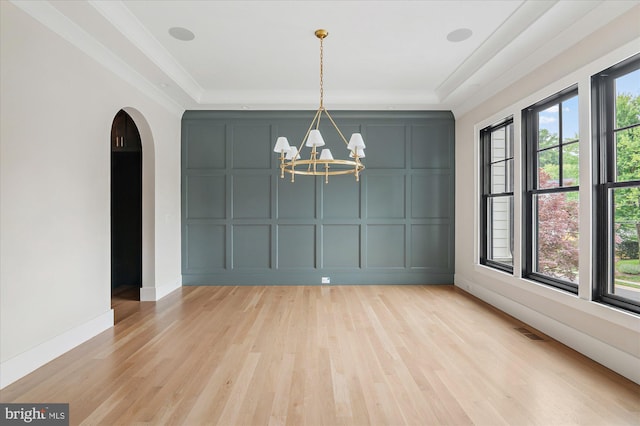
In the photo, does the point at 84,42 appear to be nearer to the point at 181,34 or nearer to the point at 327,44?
the point at 181,34

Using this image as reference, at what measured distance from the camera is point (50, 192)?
2.73 meters

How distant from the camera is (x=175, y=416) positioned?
1961 mm

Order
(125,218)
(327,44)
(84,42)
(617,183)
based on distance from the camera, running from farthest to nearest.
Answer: (125,218)
(327,44)
(84,42)
(617,183)

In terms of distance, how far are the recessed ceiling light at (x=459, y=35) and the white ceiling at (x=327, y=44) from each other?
69mm

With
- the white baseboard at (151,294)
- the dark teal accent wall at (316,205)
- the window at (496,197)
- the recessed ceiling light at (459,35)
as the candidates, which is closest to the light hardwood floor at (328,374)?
the white baseboard at (151,294)

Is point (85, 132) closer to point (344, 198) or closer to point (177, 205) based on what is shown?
point (177, 205)

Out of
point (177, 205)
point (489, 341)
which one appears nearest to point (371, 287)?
point (489, 341)

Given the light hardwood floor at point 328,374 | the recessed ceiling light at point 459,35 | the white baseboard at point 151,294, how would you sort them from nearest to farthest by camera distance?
the light hardwood floor at point 328,374 < the recessed ceiling light at point 459,35 < the white baseboard at point 151,294

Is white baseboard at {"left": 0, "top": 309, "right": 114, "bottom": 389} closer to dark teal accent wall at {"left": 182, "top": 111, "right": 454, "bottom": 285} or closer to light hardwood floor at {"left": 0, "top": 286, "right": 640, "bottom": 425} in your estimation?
light hardwood floor at {"left": 0, "top": 286, "right": 640, "bottom": 425}

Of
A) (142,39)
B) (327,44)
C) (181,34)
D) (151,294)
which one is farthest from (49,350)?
(327,44)

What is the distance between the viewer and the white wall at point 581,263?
2.46 metres

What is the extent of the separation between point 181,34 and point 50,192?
6.51ft

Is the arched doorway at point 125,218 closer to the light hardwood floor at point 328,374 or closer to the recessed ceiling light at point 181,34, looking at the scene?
the light hardwood floor at point 328,374

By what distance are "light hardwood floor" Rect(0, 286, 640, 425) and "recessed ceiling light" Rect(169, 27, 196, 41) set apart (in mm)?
3101
